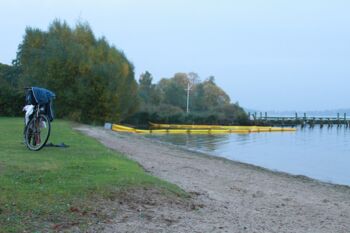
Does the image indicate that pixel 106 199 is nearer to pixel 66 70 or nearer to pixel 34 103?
pixel 34 103

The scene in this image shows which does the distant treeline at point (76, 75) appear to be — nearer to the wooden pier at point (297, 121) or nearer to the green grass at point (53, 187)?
the green grass at point (53, 187)

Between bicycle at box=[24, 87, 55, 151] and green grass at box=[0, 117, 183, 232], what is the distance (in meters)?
0.98

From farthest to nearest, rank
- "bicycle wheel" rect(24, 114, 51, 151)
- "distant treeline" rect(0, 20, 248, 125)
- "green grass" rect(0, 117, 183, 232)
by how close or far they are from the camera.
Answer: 1. "distant treeline" rect(0, 20, 248, 125)
2. "bicycle wheel" rect(24, 114, 51, 151)
3. "green grass" rect(0, 117, 183, 232)

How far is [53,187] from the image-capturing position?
24.8ft

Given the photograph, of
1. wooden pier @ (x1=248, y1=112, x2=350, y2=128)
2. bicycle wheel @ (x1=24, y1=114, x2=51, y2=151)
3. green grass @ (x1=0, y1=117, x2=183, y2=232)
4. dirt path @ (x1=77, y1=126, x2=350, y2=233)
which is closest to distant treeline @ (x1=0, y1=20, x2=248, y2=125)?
bicycle wheel @ (x1=24, y1=114, x2=51, y2=151)

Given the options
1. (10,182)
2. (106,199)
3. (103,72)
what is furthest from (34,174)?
(103,72)

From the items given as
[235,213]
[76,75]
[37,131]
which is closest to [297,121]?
[76,75]

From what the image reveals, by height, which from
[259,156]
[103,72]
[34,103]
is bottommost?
[259,156]

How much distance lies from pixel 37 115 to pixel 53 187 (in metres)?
4.96

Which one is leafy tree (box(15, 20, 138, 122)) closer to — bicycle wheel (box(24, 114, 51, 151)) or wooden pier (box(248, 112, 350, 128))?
bicycle wheel (box(24, 114, 51, 151))

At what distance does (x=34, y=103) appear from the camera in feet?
40.0

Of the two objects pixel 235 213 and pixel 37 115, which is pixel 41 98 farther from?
pixel 235 213

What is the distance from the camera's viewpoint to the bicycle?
12.1 meters

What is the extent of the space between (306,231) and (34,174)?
455cm
